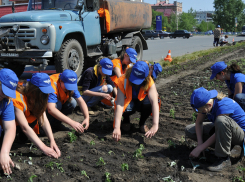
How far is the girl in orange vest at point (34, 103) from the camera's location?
3.15 metres

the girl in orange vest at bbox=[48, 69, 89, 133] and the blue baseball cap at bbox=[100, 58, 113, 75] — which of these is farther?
the blue baseball cap at bbox=[100, 58, 113, 75]

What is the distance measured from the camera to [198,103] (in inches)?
121

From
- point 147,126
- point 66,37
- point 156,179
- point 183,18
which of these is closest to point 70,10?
point 66,37

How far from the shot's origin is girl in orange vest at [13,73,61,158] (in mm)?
3152

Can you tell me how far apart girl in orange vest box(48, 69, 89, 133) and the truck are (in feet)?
8.12

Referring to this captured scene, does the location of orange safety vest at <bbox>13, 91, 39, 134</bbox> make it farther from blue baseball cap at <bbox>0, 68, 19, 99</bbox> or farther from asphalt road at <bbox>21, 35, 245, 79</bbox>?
asphalt road at <bbox>21, 35, 245, 79</bbox>

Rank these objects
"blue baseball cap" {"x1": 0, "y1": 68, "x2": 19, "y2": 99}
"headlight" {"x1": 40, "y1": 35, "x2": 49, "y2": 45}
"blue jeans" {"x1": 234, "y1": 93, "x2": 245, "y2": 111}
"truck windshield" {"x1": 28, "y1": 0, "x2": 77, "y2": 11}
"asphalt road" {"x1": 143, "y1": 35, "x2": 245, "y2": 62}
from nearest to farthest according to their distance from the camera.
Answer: "blue baseball cap" {"x1": 0, "y1": 68, "x2": 19, "y2": 99}, "blue jeans" {"x1": 234, "y1": 93, "x2": 245, "y2": 111}, "headlight" {"x1": 40, "y1": 35, "x2": 49, "y2": 45}, "truck windshield" {"x1": 28, "y1": 0, "x2": 77, "y2": 11}, "asphalt road" {"x1": 143, "y1": 35, "x2": 245, "y2": 62}

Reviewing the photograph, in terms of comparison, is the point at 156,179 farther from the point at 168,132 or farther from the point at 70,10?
the point at 70,10

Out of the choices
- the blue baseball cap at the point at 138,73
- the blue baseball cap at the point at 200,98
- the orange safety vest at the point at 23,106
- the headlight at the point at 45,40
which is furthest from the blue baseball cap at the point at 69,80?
the headlight at the point at 45,40

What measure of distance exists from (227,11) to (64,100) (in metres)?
86.6

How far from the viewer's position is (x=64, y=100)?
14.0ft

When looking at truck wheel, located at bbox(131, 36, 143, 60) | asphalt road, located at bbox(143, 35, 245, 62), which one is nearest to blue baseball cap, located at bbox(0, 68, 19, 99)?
truck wheel, located at bbox(131, 36, 143, 60)

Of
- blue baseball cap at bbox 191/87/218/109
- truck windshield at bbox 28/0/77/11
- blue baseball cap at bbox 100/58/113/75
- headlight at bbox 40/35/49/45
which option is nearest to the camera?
blue baseball cap at bbox 191/87/218/109

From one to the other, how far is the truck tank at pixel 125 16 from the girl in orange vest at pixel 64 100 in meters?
4.76
